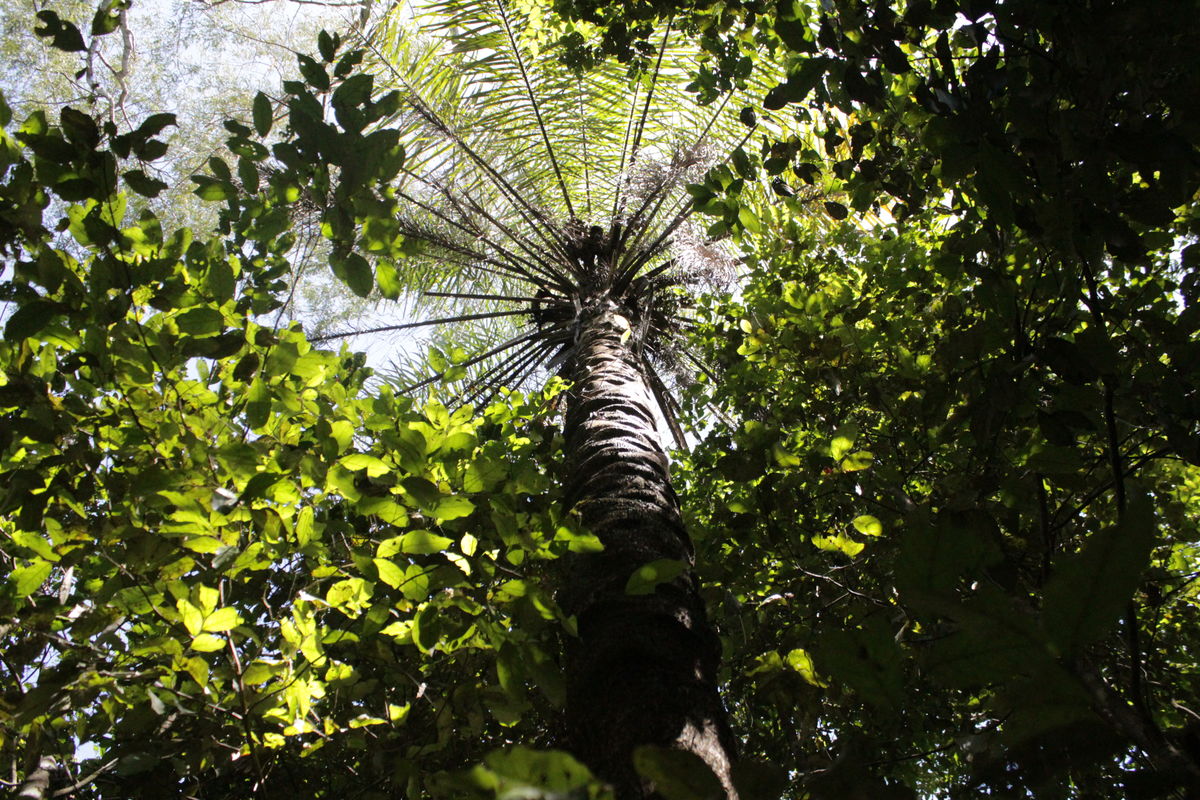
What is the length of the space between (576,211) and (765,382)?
480 cm

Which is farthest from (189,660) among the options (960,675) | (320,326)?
(320,326)

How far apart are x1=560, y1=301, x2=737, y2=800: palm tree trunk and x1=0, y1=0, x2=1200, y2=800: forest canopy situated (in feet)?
0.03

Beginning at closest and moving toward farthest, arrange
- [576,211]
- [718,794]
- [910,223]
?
[718,794], [910,223], [576,211]

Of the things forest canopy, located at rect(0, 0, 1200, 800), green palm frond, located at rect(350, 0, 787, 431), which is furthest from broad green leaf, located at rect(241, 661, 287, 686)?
green palm frond, located at rect(350, 0, 787, 431)

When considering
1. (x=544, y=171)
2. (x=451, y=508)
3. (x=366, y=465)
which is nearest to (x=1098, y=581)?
(x=451, y=508)

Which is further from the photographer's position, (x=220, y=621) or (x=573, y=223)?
(x=573, y=223)

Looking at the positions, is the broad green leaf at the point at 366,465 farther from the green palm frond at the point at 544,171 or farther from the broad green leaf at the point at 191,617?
the green palm frond at the point at 544,171

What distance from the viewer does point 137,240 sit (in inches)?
71.6

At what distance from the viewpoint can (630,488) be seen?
2426 millimetres

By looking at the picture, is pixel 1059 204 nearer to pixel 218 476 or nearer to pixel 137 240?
pixel 218 476

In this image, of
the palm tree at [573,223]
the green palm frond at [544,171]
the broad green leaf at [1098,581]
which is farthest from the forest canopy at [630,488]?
the green palm frond at [544,171]

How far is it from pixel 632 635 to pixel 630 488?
2.37 feet

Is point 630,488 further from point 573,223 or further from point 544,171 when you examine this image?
point 544,171

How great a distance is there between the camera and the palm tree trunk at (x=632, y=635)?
153cm
